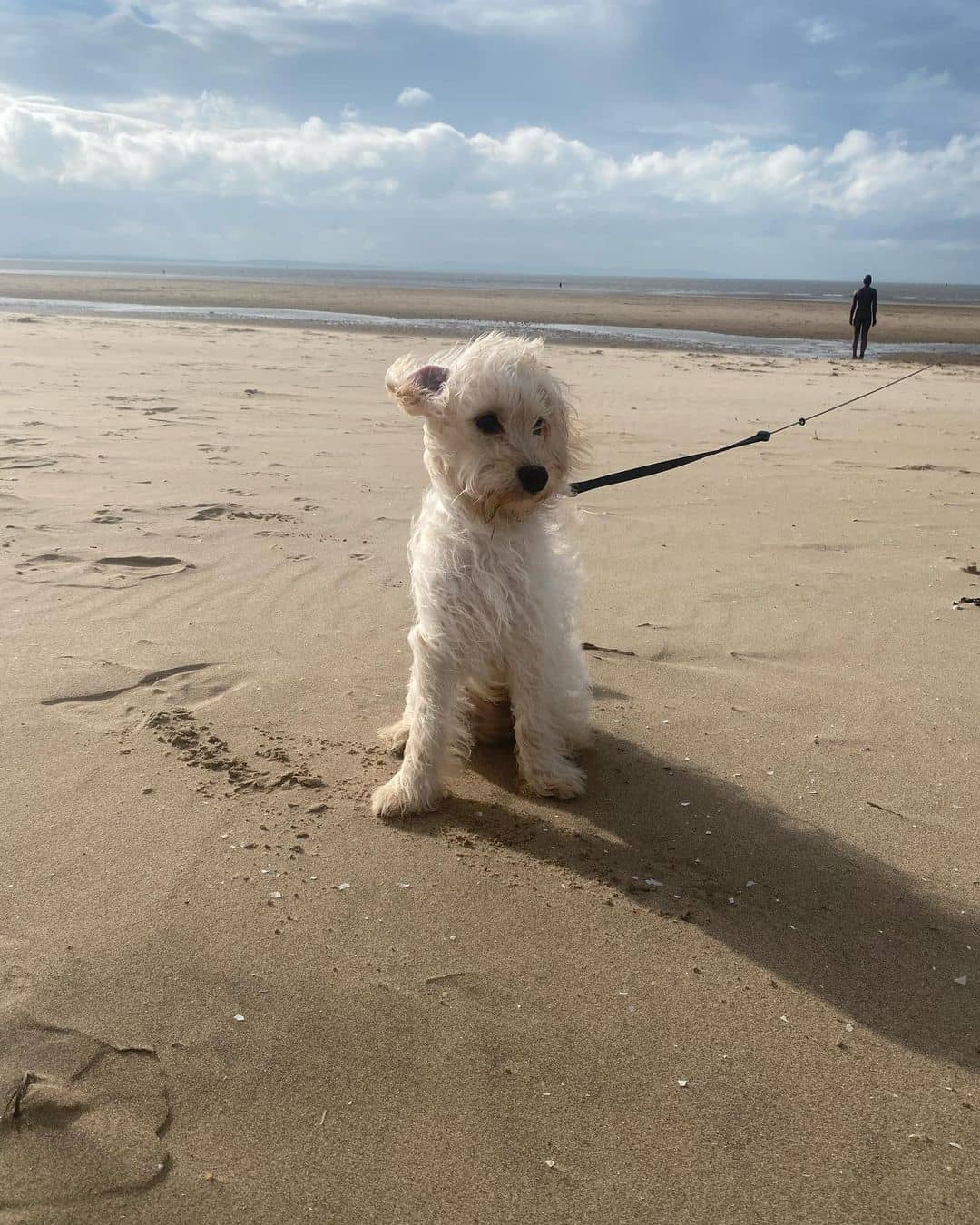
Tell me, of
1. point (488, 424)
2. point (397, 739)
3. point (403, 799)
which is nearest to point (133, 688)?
point (397, 739)

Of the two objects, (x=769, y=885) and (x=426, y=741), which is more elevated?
(x=426, y=741)

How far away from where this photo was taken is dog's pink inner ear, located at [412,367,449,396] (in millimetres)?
3568

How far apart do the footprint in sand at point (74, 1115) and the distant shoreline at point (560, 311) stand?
1047 inches

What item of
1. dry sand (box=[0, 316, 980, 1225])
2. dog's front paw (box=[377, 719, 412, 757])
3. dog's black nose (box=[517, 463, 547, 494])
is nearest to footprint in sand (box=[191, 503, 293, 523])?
dry sand (box=[0, 316, 980, 1225])

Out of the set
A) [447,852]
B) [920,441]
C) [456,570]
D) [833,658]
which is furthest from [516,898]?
[920,441]

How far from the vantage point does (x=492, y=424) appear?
11.4ft

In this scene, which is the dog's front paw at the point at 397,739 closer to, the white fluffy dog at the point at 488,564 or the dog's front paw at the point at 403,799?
the white fluffy dog at the point at 488,564

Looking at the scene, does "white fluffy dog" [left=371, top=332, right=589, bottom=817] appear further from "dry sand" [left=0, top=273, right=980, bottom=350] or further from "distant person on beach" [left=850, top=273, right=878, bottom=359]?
"dry sand" [left=0, top=273, right=980, bottom=350]

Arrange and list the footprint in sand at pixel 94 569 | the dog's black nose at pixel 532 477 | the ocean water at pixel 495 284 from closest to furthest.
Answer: the dog's black nose at pixel 532 477
the footprint in sand at pixel 94 569
the ocean water at pixel 495 284

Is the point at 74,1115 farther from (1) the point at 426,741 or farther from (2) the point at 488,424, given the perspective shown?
(2) the point at 488,424

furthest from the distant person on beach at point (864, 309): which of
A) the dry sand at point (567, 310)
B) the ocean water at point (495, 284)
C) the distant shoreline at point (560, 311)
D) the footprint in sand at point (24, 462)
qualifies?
the ocean water at point (495, 284)

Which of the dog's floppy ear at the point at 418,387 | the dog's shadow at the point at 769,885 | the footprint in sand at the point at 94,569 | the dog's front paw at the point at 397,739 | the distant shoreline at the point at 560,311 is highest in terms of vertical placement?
the distant shoreline at the point at 560,311

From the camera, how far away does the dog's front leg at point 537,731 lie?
148 inches

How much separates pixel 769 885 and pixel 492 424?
1.86 m
